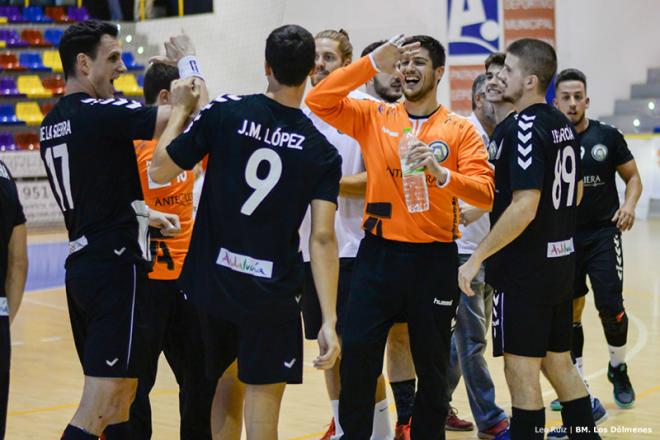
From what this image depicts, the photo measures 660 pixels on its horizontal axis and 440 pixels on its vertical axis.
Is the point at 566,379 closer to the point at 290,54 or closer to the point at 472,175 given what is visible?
the point at 472,175

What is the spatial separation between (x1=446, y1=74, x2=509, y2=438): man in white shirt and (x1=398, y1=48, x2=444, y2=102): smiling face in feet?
3.23

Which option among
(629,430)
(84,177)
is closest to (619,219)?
(629,430)

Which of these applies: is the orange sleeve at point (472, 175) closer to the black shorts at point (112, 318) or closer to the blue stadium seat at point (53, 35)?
the black shorts at point (112, 318)

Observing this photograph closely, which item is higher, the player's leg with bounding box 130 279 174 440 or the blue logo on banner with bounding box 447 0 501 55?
the blue logo on banner with bounding box 447 0 501 55

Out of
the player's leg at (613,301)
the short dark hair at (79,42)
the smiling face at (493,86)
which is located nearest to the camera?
the short dark hair at (79,42)

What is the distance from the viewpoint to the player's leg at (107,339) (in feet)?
14.6

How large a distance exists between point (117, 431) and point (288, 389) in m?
2.94

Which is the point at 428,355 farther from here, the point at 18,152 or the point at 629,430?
the point at 18,152

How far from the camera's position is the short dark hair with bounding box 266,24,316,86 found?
4.16m

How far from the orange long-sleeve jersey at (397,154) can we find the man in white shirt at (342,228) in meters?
0.44

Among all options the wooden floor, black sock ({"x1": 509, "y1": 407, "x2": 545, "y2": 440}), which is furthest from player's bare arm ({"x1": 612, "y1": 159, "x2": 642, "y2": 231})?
black sock ({"x1": 509, "y1": 407, "x2": 545, "y2": 440})

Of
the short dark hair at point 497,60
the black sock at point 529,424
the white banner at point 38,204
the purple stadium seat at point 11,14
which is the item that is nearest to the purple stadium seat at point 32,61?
the purple stadium seat at point 11,14

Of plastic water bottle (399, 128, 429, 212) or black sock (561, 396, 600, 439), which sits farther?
black sock (561, 396, 600, 439)

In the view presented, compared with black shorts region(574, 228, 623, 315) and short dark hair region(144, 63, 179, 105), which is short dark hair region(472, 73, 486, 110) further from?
short dark hair region(144, 63, 179, 105)
